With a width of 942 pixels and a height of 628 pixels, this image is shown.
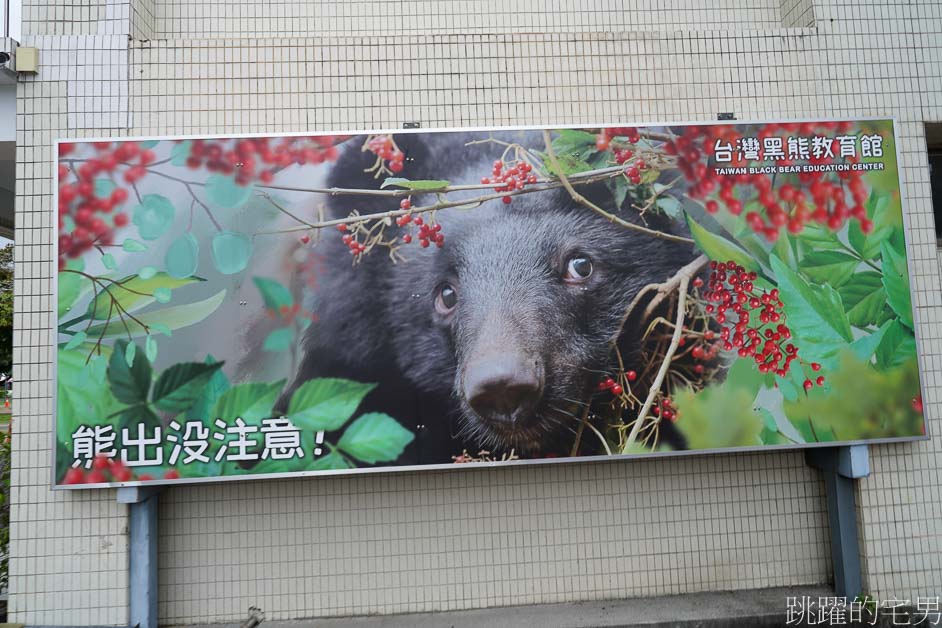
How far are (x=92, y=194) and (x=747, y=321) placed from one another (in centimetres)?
465

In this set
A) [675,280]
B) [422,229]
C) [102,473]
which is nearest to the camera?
[102,473]

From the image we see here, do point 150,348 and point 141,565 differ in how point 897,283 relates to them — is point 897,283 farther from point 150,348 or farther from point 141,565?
point 141,565

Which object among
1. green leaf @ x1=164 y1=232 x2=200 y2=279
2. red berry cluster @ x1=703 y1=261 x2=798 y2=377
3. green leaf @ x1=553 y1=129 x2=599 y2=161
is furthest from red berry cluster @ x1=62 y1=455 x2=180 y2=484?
red berry cluster @ x1=703 y1=261 x2=798 y2=377

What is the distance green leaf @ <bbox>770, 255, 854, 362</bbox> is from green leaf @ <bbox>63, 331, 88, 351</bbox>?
15.8ft

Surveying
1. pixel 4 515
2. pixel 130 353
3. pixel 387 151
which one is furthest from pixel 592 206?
pixel 4 515

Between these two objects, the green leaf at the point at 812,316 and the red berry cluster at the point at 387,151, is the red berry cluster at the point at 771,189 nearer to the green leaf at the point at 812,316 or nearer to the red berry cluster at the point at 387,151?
the green leaf at the point at 812,316

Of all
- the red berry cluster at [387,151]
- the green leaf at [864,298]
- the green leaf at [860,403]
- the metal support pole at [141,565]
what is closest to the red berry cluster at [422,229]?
the red berry cluster at [387,151]

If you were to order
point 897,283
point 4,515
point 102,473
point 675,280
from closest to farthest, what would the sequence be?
point 102,473
point 675,280
point 897,283
point 4,515

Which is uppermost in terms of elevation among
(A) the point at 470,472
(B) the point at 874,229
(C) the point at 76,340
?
(B) the point at 874,229

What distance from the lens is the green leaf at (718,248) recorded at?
395 centimetres

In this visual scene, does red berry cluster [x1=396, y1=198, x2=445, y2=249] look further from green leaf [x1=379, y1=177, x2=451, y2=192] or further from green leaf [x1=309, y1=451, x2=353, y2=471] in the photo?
green leaf [x1=309, y1=451, x2=353, y2=471]

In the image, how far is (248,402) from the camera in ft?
12.1

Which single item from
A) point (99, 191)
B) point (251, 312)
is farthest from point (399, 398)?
point (99, 191)

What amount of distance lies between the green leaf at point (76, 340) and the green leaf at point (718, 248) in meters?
4.24
